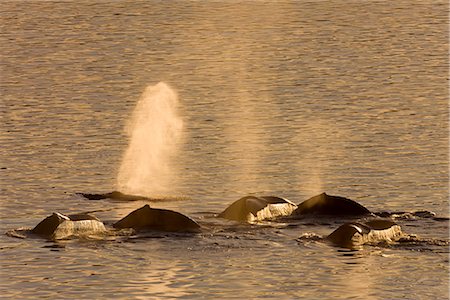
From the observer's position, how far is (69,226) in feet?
154

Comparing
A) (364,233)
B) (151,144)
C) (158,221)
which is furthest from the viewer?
(151,144)

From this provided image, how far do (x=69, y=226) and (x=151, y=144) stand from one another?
64.4ft

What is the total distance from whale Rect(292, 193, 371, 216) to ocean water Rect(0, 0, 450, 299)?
5.00 ft

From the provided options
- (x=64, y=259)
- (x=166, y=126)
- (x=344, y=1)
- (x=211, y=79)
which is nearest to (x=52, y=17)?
(x=344, y=1)

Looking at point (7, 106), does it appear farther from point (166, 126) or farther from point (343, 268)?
point (343, 268)

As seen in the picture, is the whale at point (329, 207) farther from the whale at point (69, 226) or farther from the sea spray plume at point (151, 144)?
the sea spray plume at point (151, 144)

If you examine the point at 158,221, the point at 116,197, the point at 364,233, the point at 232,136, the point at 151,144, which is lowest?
the point at 364,233

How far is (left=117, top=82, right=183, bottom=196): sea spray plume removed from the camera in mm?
58375

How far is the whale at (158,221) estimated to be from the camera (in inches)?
1859

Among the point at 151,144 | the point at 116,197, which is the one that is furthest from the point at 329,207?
the point at 151,144

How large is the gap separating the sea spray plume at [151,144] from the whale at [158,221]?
7650mm

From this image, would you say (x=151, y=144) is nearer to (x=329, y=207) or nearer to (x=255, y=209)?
(x=329, y=207)

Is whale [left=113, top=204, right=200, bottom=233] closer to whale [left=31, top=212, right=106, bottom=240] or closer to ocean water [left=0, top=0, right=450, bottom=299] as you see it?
→ ocean water [left=0, top=0, right=450, bottom=299]

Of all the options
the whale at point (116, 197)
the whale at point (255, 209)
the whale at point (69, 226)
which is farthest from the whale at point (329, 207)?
the whale at point (116, 197)
